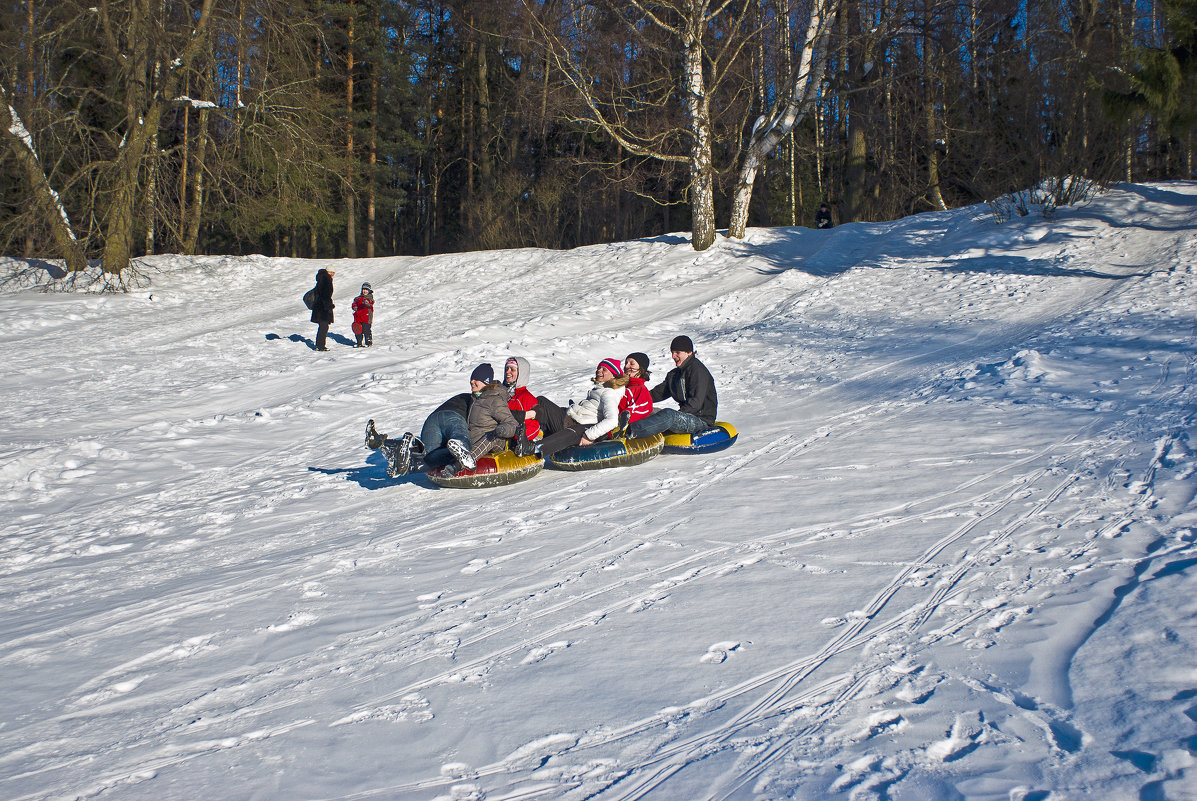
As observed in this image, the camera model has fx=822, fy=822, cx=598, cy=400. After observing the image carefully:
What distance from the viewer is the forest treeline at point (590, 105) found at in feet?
56.0

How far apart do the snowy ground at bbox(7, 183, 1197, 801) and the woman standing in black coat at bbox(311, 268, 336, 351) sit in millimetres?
2673

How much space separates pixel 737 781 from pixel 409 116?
34.6 metres

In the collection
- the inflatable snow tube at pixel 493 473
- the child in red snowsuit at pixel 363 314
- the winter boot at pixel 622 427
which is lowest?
the inflatable snow tube at pixel 493 473

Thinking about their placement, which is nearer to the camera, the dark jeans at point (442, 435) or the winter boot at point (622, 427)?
the dark jeans at point (442, 435)

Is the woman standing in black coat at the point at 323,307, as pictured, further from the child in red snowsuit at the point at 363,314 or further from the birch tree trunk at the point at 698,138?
the birch tree trunk at the point at 698,138

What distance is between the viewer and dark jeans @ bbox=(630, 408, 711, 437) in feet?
26.4

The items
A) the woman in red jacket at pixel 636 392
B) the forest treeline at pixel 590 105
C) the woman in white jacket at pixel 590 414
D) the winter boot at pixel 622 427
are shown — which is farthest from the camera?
the forest treeline at pixel 590 105

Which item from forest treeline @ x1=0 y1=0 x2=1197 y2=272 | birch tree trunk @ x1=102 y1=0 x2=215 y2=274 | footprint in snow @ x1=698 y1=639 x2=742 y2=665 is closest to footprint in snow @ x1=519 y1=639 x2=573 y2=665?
footprint in snow @ x1=698 y1=639 x2=742 y2=665

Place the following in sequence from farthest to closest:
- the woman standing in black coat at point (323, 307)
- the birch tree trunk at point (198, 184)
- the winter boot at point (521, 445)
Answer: the birch tree trunk at point (198, 184) < the woman standing in black coat at point (323, 307) < the winter boot at point (521, 445)

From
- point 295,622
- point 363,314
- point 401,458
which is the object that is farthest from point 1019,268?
point 295,622

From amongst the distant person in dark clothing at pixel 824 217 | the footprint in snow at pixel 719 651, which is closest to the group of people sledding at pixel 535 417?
the footprint in snow at pixel 719 651

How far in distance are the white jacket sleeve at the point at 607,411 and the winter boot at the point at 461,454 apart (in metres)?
1.26

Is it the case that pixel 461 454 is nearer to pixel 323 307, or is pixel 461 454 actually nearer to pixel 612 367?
pixel 612 367

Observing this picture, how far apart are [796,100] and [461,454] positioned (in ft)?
47.0
